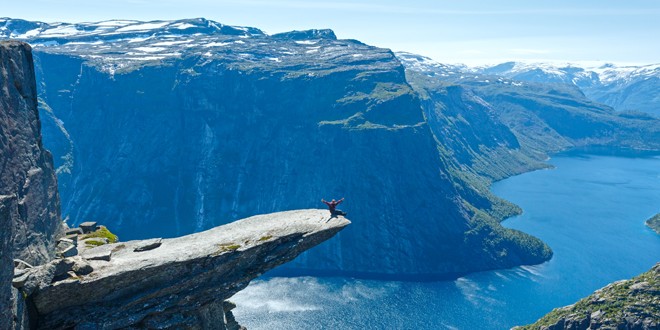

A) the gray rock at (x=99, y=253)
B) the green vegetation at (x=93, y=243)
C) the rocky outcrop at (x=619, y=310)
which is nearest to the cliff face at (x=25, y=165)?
the gray rock at (x=99, y=253)

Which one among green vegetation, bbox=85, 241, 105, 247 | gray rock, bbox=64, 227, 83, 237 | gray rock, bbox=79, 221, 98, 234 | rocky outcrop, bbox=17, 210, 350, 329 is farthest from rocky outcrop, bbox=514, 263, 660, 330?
green vegetation, bbox=85, 241, 105, 247

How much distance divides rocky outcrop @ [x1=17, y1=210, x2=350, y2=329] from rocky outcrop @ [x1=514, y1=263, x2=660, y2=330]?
90919 millimetres

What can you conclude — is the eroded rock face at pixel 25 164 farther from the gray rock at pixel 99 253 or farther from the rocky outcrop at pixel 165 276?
the rocky outcrop at pixel 165 276

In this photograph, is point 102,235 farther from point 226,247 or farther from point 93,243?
point 226,247

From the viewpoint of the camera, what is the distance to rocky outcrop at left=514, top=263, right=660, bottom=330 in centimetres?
10425

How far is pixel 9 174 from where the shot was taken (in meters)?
29.5

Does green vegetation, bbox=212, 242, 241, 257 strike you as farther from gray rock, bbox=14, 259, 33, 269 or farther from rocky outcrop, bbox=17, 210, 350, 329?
gray rock, bbox=14, 259, 33, 269

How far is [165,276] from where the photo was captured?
3155 centimetres

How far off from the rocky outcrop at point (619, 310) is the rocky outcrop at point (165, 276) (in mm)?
90919

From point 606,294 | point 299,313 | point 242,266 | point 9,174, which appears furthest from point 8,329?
point 299,313

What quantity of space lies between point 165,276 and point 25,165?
10985mm

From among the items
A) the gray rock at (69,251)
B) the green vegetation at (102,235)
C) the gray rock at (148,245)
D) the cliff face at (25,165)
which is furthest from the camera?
the green vegetation at (102,235)

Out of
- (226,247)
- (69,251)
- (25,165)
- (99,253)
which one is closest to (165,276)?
(226,247)

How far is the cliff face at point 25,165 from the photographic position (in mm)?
29031
